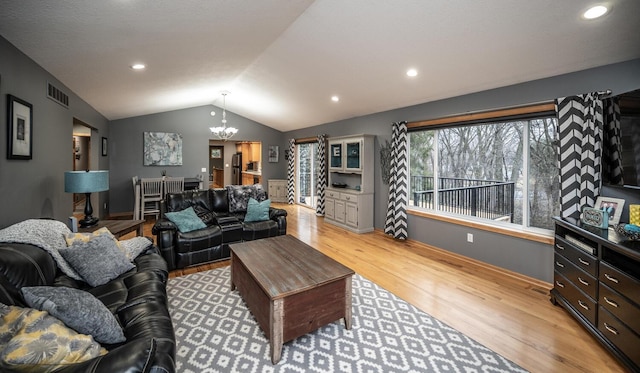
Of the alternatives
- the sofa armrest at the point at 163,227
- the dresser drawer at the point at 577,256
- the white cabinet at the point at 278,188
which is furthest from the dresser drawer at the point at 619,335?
the white cabinet at the point at 278,188

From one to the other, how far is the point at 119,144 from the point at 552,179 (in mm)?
8547

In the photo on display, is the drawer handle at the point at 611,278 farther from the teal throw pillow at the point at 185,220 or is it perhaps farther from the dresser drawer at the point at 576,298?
the teal throw pillow at the point at 185,220

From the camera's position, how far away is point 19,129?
2449mm

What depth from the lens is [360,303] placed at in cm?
276

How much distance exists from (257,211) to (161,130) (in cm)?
479

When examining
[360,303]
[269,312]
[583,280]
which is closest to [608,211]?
[583,280]

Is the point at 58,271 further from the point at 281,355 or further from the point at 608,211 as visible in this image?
the point at 608,211

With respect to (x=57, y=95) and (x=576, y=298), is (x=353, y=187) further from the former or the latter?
(x=57, y=95)

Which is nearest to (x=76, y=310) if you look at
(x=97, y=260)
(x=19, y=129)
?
(x=97, y=260)

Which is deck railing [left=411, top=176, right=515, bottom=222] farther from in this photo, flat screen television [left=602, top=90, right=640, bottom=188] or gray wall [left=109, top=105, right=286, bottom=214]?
gray wall [left=109, top=105, right=286, bottom=214]

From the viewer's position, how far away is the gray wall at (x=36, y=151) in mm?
2277

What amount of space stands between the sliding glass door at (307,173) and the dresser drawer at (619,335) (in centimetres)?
647

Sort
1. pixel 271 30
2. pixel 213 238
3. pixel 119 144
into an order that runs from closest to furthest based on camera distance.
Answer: pixel 271 30 < pixel 213 238 < pixel 119 144

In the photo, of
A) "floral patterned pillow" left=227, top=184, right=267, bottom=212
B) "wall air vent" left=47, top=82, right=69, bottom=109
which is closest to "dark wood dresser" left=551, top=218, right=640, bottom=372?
"floral patterned pillow" left=227, top=184, right=267, bottom=212
